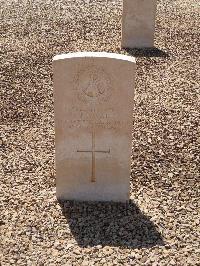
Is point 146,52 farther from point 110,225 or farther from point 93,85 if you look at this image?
point 110,225

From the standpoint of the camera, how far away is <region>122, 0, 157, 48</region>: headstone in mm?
9680

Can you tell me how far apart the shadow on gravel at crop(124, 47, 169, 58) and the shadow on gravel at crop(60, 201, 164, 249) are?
17.0 ft

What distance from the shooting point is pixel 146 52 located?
9.76 meters

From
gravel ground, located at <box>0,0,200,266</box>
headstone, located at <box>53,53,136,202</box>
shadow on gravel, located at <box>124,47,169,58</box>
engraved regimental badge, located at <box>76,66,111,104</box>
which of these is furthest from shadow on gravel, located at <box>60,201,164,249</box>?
shadow on gravel, located at <box>124,47,169,58</box>

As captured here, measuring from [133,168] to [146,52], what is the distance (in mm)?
4637

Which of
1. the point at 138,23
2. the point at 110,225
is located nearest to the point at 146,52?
the point at 138,23

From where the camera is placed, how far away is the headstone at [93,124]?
176 inches

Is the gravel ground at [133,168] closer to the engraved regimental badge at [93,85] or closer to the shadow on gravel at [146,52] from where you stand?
the shadow on gravel at [146,52]

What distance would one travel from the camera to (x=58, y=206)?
4953 millimetres

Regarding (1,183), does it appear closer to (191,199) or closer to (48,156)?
(48,156)

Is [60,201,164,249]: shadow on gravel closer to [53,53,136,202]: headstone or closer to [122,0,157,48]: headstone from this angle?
[53,53,136,202]: headstone

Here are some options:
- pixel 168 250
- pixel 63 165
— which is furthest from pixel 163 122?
pixel 168 250

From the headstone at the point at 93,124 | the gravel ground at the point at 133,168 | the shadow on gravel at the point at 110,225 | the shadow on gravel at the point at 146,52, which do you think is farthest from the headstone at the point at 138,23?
the shadow on gravel at the point at 110,225

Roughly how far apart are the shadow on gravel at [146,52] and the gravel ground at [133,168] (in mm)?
21
